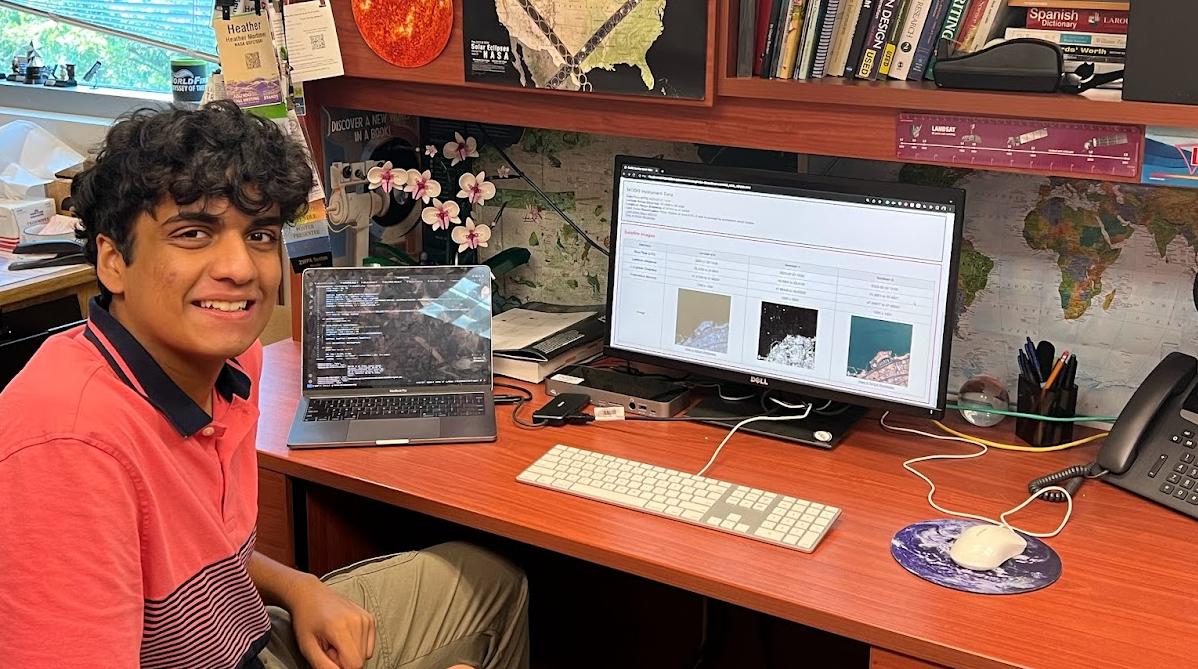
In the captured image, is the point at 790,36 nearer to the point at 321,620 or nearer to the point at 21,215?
the point at 321,620

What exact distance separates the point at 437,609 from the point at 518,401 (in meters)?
0.40

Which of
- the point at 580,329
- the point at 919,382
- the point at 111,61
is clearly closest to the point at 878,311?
the point at 919,382

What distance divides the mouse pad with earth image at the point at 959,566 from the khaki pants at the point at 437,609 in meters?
0.58

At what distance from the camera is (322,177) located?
2.20m

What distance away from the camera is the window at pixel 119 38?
3135mm

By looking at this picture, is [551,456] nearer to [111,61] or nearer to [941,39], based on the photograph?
[941,39]

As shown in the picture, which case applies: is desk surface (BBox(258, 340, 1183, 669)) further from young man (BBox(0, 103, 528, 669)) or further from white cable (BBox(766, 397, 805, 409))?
young man (BBox(0, 103, 528, 669))

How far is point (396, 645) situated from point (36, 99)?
8.20ft

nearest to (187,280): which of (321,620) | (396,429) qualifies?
(321,620)

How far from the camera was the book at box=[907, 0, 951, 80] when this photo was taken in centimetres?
164

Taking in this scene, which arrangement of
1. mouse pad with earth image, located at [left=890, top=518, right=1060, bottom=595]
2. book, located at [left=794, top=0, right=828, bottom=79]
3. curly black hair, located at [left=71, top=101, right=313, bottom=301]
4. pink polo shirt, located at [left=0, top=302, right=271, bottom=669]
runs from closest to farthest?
pink polo shirt, located at [left=0, top=302, right=271, bottom=669]
curly black hair, located at [left=71, top=101, right=313, bottom=301]
mouse pad with earth image, located at [left=890, top=518, right=1060, bottom=595]
book, located at [left=794, top=0, right=828, bottom=79]

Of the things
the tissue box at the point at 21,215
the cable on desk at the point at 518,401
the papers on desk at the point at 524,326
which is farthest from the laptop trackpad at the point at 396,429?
the tissue box at the point at 21,215

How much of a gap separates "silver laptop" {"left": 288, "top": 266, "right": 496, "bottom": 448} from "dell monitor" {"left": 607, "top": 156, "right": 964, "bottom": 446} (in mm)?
231

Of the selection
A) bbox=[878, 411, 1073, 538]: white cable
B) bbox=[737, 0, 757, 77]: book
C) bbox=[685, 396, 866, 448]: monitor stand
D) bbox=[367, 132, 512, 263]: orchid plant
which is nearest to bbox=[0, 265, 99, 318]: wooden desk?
bbox=[367, 132, 512, 263]: orchid plant
